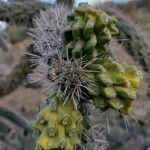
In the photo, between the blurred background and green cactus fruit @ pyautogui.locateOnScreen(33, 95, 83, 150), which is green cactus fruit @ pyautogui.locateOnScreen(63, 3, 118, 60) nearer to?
green cactus fruit @ pyautogui.locateOnScreen(33, 95, 83, 150)

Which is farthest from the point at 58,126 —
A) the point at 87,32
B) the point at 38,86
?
the point at 38,86

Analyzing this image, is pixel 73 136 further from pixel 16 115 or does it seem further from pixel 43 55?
pixel 16 115

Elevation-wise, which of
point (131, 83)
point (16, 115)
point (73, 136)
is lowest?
point (16, 115)

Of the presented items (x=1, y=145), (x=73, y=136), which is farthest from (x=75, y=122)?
(x=1, y=145)

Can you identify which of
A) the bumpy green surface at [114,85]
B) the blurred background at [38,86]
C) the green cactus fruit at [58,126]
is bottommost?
the blurred background at [38,86]

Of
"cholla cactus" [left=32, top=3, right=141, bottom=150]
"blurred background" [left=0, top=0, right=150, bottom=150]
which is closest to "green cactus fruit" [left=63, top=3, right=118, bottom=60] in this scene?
"cholla cactus" [left=32, top=3, right=141, bottom=150]

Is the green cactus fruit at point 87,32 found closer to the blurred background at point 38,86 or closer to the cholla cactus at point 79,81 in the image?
the cholla cactus at point 79,81

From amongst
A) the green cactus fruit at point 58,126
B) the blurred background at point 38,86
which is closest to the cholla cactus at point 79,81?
the green cactus fruit at point 58,126

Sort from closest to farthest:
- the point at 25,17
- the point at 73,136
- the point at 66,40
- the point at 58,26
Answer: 1. the point at 73,136
2. the point at 66,40
3. the point at 58,26
4. the point at 25,17
